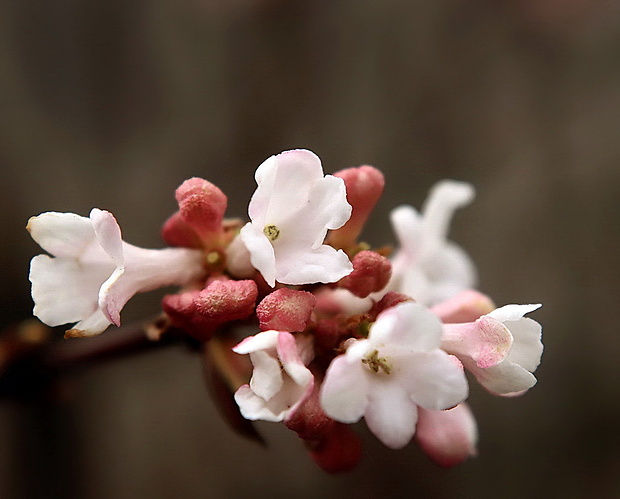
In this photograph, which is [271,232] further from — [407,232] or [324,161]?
[324,161]

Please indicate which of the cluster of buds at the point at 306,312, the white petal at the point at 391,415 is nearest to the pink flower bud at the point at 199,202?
the cluster of buds at the point at 306,312

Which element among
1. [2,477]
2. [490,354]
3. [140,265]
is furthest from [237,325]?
[2,477]

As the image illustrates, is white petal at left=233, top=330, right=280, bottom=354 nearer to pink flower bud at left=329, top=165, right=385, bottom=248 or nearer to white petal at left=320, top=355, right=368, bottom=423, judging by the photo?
white petal at left=320, top=355, right=368, bottom=423

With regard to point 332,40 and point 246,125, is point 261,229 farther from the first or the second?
point 332,40

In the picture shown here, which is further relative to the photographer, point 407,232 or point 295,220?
point 407,232

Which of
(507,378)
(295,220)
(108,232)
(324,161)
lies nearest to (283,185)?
(295,220)
